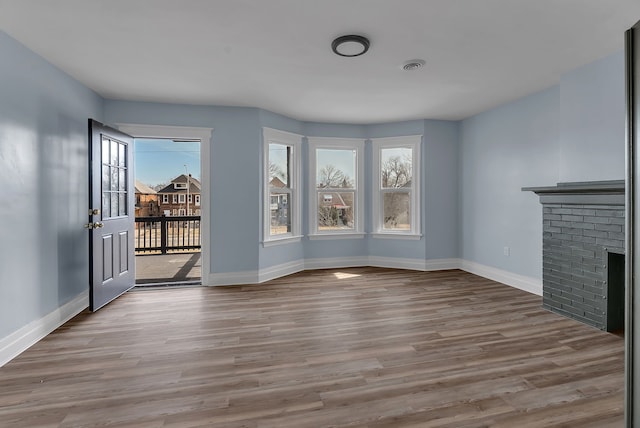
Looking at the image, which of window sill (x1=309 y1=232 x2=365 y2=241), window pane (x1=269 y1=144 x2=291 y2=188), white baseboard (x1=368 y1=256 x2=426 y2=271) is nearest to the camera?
window pane (x1=269 y1=144 x2=291 y2=188)

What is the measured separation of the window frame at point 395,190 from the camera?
17.9ft

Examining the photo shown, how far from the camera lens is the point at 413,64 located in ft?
10.4

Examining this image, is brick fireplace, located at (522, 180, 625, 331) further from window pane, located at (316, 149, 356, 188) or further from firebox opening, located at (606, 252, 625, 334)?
window pane, located at (316, 149, 356, 188)

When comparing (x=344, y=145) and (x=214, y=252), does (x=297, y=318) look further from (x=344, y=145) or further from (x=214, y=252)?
(x=344, y=145)

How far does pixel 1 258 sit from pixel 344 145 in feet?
14.7

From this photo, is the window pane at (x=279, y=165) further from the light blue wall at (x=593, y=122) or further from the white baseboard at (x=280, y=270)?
the light blue wall at (x=593, y=122)

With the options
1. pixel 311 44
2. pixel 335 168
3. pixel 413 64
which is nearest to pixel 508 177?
pixel 413 64

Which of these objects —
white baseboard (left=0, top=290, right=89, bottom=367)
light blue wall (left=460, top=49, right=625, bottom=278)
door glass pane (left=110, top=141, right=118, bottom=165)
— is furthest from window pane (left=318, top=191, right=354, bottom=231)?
white baseboard (left=0, top=290, right=89, bottom=367)

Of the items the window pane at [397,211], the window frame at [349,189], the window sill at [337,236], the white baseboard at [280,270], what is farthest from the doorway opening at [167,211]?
the window pane at [397,211]

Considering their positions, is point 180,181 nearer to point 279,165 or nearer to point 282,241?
point 279,165

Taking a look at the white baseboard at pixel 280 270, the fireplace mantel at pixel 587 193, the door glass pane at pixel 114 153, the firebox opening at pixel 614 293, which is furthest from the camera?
the white baseboard at pixel 280 270

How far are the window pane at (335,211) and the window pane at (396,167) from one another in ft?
2.19

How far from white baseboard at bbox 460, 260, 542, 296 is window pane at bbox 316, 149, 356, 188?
232cm

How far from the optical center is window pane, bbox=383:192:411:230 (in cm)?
561
